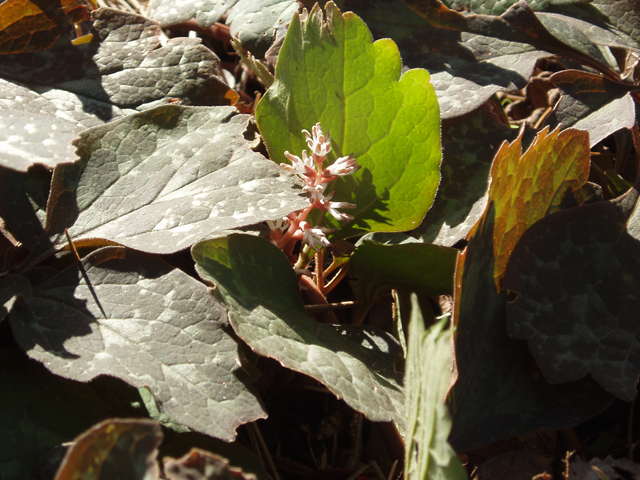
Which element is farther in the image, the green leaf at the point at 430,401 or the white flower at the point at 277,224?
the white flower at the point at 277,224

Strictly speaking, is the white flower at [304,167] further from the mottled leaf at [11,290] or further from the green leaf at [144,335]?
the mottled leaf at [11,290]

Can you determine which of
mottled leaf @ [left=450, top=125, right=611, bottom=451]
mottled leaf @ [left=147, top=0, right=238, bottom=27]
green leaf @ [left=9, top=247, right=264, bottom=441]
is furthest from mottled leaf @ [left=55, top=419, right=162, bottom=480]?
mottled leaf @ [left=147, top=0, right=238, bottom=27]

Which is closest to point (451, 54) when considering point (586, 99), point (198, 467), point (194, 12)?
point (586, 99)

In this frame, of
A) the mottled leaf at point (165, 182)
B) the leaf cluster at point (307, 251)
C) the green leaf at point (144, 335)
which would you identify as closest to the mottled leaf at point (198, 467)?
the leaf cluster at point (307, 251)

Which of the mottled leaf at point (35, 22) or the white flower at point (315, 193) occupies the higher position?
the mottled leaf at point (35, 22)

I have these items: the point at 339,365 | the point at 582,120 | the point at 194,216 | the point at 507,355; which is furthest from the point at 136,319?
the point at 582,120

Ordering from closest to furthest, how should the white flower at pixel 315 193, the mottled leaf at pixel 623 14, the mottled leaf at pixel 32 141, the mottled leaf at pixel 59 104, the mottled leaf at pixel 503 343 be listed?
the mottled leaf at pixel 32 141 < the mottled leaf at pixel 503 343 < the white flower at pixel 315 193 < the mottled leaf at pixel 59 104 < the mottled leaf at pixel 623 14

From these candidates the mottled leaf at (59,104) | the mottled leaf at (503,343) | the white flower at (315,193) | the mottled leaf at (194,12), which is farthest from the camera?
the mottled leaf at (194,12)
